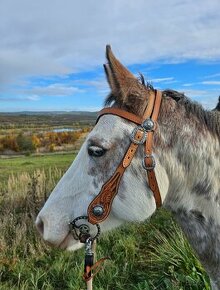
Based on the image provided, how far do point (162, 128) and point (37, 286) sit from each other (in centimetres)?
404

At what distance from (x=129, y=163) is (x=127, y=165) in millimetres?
16

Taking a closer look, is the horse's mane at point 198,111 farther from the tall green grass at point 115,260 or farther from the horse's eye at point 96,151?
the tall green grass at point 115,260

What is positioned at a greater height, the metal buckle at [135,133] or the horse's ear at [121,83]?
the horse's ear at [121,83]

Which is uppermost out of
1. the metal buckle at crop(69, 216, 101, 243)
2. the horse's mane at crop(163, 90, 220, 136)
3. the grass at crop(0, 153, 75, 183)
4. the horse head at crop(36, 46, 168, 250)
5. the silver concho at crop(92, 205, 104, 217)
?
the horse's mane at crop(163, 90, 220, 136)

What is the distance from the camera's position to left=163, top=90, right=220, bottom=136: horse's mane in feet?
7.39

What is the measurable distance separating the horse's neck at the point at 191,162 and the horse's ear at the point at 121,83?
8.6 inches

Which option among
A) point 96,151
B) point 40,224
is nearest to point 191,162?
point 96,151

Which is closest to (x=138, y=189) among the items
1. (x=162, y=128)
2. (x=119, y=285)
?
(x=162, y=128)

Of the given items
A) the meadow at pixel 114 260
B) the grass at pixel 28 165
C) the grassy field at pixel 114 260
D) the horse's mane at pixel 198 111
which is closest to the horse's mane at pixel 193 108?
the horse's mane at pixel 198 111

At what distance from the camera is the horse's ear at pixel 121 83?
214cm

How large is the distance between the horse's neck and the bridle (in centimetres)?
7

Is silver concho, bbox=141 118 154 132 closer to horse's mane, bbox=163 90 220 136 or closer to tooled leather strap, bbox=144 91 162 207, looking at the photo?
tooled leather strap, bbox=144 91 162 207

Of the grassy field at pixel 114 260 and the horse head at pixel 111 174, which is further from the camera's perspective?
the grassy field at pixel 114 260

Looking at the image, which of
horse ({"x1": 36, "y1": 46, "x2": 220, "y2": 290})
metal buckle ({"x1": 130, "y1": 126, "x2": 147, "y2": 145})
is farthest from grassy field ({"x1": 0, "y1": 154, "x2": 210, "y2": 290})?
metal buckle ({"x1": 130, "y1": 126, "x2": 147, "y2": 145})
